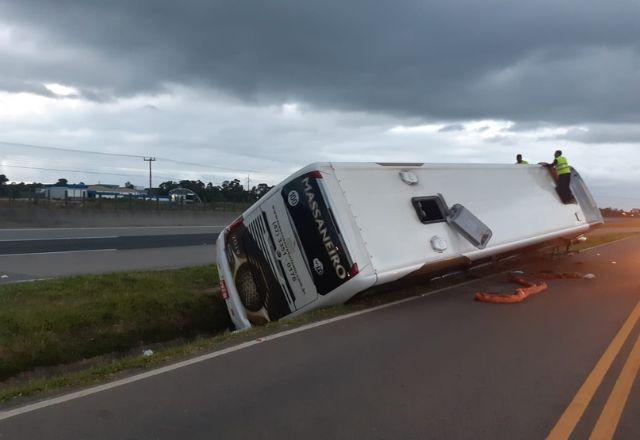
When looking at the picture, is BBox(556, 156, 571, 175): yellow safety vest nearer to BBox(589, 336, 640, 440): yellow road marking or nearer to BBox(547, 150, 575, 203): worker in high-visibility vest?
BBox(547, 150, 575, 203): worker in high-visibility vest

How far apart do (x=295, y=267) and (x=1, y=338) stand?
4207 millimetres

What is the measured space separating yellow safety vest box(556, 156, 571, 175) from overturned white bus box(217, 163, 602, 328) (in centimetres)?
357

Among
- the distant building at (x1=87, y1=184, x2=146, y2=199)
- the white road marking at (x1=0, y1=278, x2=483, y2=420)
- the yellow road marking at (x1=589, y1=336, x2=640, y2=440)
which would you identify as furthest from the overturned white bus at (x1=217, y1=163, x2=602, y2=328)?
the distant building at (x1=87, y1=184, x2=146, y2=199)

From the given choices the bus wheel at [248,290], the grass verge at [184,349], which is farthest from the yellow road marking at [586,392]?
the bus wheel at [248,290]

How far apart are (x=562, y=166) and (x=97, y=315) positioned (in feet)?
35.3

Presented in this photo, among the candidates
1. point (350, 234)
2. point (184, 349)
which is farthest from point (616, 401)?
point (184, 349)

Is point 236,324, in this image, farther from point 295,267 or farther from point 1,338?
point 1,338

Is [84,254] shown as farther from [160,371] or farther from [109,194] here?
[109,194]

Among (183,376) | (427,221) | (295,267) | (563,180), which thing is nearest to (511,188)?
(563,180)

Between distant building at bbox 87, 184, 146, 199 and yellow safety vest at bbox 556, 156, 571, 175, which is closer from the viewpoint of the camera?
yellow safety vest at bbox 556, 156, 571, 175

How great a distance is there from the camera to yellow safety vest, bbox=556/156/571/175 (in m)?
14.0

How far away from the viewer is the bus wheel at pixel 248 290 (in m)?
9.28

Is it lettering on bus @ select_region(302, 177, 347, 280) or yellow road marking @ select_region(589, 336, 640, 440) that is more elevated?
lettering on bus @ select_region(302, 177, 347, 280)

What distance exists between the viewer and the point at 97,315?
982 cm
